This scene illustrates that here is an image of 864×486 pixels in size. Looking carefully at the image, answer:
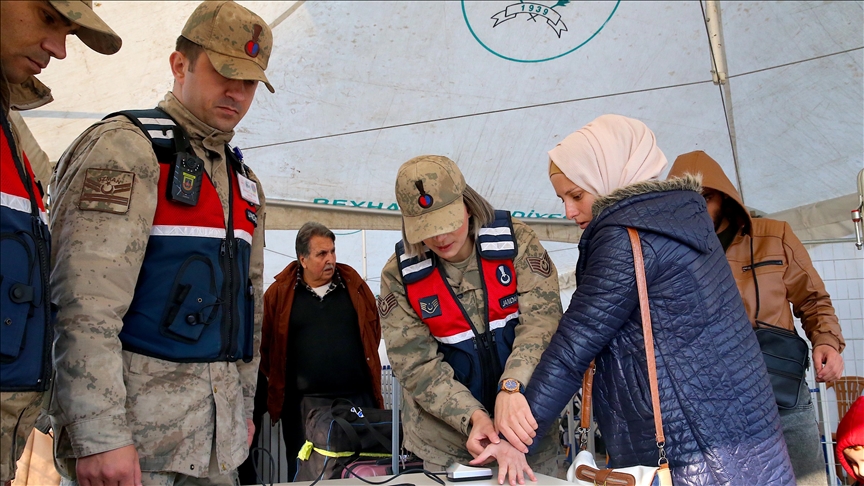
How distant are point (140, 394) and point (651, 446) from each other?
1.15m

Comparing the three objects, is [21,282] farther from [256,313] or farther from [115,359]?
[256,313]

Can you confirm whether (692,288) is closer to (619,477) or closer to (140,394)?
(619,477)

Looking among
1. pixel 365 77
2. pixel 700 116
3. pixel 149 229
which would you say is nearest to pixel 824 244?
pixel 700 116

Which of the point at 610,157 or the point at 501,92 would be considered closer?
the point at 610,157

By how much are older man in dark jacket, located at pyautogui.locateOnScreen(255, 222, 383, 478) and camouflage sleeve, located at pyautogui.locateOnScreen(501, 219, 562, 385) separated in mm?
2100

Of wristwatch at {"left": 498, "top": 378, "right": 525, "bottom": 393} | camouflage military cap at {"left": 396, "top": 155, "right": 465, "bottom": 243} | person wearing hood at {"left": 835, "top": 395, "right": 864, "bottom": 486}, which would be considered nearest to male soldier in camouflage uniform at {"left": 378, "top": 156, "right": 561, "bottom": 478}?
camouflage military cap at {"left": 396, "top": 155, "right": 465, "bottom": 243}

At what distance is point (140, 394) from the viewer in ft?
4.98

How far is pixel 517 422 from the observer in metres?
1.69

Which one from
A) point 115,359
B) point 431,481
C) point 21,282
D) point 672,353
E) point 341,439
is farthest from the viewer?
point 341,439

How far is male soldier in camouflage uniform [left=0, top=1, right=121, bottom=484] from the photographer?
117 centimetres

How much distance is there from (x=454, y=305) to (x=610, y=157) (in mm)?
660

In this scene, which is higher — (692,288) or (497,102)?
(497,102)

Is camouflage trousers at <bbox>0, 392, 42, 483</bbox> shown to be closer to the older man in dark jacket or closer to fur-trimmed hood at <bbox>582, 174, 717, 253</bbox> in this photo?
fur-trimmed hood at <bbox>582, 174, 717, 253</bbox>

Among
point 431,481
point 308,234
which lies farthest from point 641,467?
point 308,234
